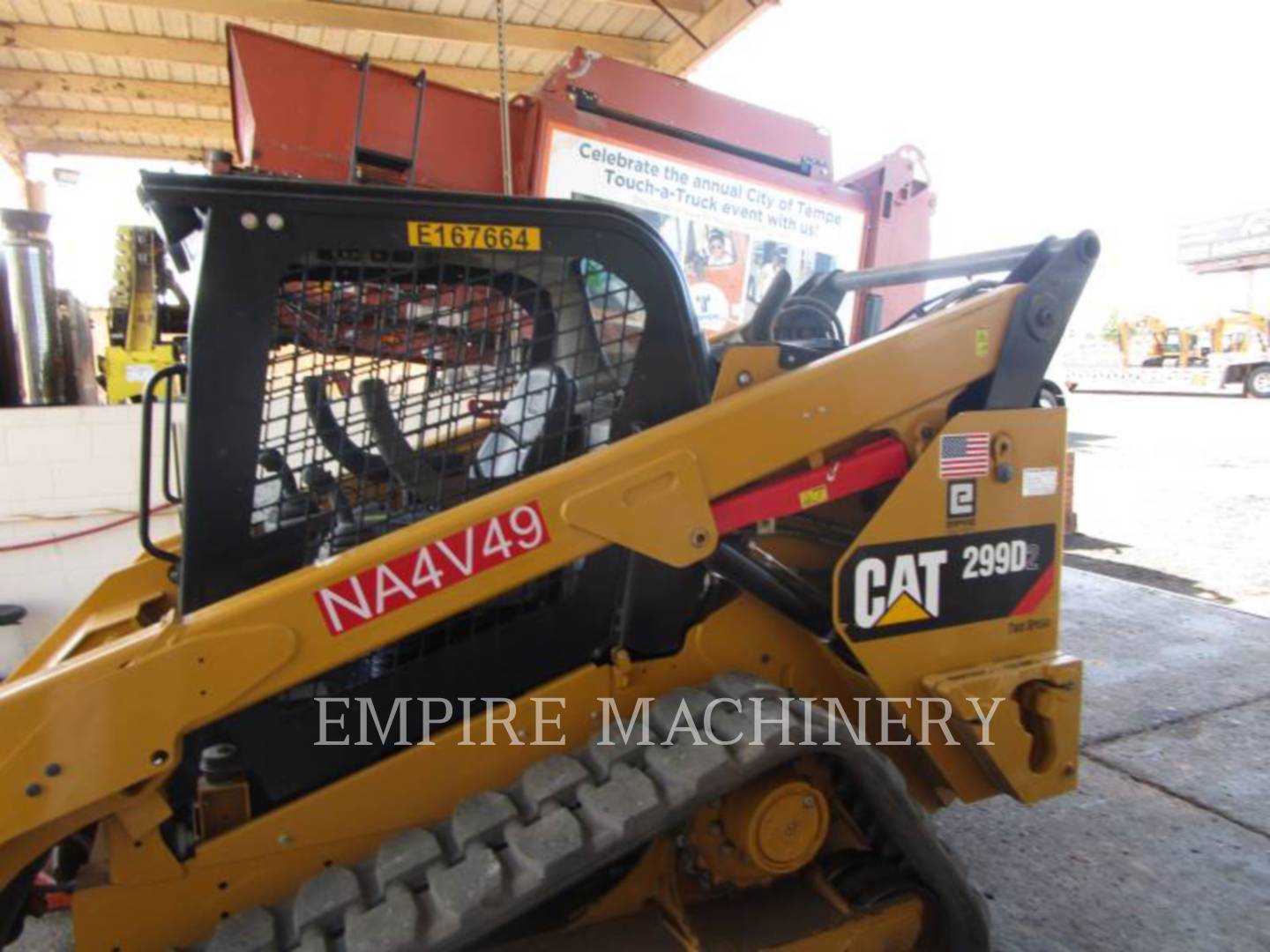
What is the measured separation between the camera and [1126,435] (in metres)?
15.7

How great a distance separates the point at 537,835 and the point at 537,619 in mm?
474

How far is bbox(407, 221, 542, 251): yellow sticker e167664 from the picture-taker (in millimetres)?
1719

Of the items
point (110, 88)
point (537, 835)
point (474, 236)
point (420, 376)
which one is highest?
point (110, 88)

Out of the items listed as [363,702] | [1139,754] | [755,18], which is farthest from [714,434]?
[755,18]

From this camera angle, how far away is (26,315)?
4.82 m

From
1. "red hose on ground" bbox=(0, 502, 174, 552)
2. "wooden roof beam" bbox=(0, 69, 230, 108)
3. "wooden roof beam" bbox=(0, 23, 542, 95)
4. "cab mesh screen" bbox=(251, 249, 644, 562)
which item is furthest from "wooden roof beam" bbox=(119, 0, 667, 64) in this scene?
"cab mesh screen" bbox=(251, 249, 644, 562)

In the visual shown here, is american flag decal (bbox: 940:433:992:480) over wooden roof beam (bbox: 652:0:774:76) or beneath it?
beneath

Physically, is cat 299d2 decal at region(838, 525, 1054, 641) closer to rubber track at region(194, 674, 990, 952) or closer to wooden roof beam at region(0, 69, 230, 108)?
rubber track at region(194, 674, 990, 952)

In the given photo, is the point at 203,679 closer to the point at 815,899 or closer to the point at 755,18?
the point at 815,899

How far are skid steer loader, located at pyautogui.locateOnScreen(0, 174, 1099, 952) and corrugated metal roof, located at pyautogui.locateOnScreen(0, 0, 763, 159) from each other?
148 inches

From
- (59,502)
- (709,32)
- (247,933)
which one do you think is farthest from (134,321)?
(247,933)

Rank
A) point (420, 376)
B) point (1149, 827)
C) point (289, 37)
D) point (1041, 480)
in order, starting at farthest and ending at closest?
1. point (289, 37)
2. point (1149, 827)
3. point (1041, 480)
4. point (420, 376)

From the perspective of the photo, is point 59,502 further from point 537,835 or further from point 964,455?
point 964,455

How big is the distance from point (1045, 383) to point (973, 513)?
1.57ft
